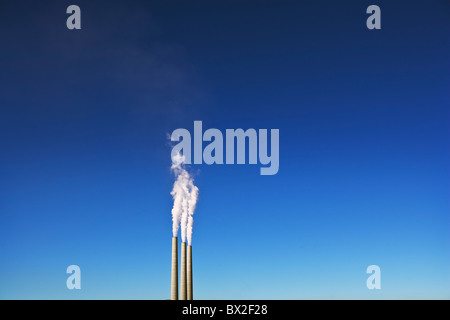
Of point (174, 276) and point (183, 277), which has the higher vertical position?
point (174, 276)

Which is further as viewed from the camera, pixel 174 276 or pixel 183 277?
pixel 183 277

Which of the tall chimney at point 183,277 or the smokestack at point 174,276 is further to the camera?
the tall chimney at point 183,277

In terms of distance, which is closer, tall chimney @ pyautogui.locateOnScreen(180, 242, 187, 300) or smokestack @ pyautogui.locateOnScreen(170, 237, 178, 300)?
smokestack @ pyautogui.locateOnScreen(170, 237, 178, 300)
